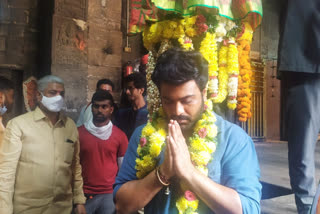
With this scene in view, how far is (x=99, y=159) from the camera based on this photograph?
3.08 meters

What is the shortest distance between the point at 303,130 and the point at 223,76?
1113mm

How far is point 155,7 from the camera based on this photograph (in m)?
2.55

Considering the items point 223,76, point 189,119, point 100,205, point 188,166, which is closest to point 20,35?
point 100,205

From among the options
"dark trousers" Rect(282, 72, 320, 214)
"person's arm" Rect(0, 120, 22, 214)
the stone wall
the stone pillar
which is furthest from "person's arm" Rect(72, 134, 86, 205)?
the stone wall

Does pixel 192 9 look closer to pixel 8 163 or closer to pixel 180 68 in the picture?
pixel 180 68

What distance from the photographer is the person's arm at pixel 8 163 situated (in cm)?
242

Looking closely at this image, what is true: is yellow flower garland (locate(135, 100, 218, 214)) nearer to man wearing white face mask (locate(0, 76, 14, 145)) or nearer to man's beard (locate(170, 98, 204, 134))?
man's beard (locate(170, 98, 204, 134))

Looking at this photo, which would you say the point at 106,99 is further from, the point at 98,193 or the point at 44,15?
the point at 44,15

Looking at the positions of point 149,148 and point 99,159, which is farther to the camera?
point 99,159

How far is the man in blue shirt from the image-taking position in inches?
54.8

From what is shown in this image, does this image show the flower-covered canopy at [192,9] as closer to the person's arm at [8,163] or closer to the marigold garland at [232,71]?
the marigold garland at [232,71]

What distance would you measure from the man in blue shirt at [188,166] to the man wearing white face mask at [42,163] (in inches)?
46.8

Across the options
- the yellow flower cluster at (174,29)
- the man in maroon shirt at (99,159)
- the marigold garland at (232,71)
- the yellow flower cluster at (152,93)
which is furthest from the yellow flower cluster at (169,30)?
the man in maroon shirt at (99,159)

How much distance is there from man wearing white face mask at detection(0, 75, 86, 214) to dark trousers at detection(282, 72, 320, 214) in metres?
1.77
